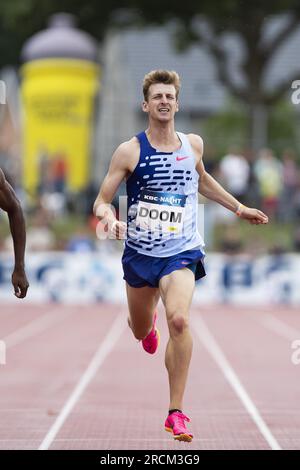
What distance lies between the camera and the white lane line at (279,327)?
16.6m

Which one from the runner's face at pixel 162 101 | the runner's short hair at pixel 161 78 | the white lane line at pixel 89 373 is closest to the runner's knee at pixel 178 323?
the white lane line at pixel 89 373

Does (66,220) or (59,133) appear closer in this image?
(66,220)

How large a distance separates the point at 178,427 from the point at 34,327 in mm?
10912

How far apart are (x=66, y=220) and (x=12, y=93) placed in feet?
103

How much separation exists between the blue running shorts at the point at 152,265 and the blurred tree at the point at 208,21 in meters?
21.0

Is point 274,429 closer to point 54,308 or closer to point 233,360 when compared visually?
point 233,360

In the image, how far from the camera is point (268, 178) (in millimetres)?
22859

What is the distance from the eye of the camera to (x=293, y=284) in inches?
902

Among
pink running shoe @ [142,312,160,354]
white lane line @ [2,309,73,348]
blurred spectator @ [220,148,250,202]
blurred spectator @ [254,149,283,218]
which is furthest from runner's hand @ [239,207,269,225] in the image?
blurred spectator @ [254,149,283,218]

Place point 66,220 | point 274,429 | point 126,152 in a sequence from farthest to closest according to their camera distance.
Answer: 1. point 66,220
2. point 274,429
3. point 126,152

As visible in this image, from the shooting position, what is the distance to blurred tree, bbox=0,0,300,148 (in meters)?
28.8

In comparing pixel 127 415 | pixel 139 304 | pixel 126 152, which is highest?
pixel 126 152

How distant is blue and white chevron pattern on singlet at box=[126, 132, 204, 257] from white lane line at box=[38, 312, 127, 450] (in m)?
1.40

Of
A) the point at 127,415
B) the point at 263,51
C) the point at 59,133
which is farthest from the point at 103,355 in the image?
the point at 263,51
